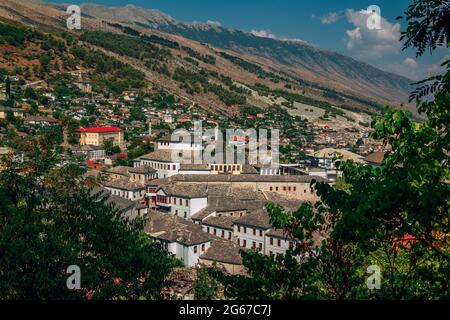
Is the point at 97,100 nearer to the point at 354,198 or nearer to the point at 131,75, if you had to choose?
the point at 131,75

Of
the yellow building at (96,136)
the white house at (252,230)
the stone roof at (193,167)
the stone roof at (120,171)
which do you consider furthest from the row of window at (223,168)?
the yellow building at (96,136)

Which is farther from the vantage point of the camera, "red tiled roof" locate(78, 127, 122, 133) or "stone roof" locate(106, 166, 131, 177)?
"red tiled roof" locate(78, 127, 122, 133)

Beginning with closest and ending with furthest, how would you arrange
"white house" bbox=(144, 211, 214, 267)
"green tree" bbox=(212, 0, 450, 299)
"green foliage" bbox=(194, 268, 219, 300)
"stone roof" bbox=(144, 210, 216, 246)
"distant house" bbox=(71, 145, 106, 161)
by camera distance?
"green tree" bbox=(212, 0, 450, 299)
"green foliage" bbox=(194, 268, 219, 300)
"white house" bbox=(144, 211, 214, 267)
"stone roof" bbox=(144, 210, 216, 246)
"distant house" bbox=(71, 145, 106, 161)

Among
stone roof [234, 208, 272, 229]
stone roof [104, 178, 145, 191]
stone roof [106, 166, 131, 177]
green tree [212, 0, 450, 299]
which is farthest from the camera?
stone roof [106, 166, 131, 177]

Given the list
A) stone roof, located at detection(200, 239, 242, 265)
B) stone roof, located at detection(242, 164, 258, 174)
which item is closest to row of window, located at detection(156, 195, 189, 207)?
stone roof, located at detection(200, 239, 242, 265)

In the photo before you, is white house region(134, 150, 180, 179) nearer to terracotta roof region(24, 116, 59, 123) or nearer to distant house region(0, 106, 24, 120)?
terracotta roof region(24, 116, 59, 123)

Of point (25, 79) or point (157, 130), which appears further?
point (25, 79)
